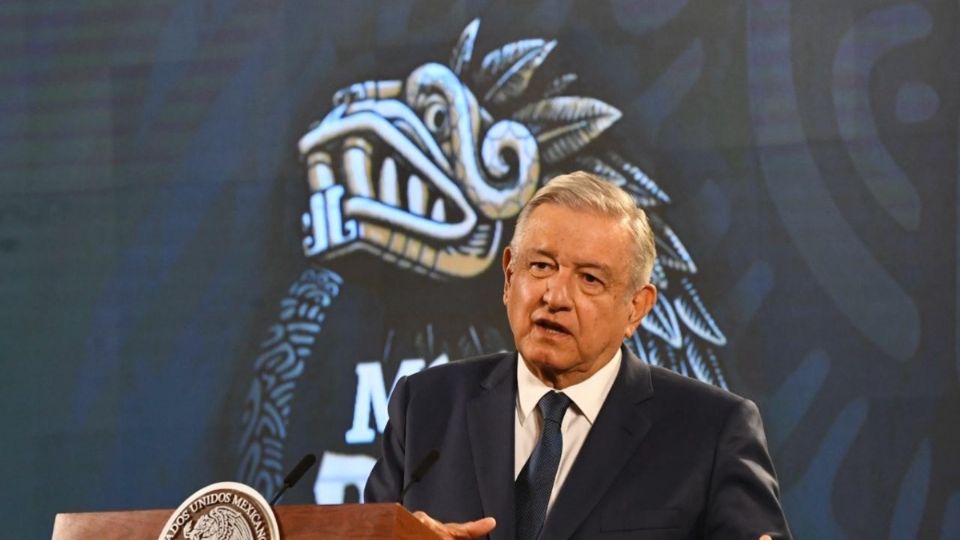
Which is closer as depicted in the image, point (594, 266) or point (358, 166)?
point (594, 266)

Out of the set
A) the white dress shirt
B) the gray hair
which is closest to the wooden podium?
the white dress shirt

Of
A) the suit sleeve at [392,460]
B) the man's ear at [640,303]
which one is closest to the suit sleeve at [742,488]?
the man's ear at [640,303]

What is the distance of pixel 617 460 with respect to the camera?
105 inches

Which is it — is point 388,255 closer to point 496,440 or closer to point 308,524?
point 496,440

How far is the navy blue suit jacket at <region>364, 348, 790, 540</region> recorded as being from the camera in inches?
103

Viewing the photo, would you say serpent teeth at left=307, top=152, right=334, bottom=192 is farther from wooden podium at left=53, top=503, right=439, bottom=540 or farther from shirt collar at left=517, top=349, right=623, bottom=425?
wooden podium at left=53, top=503, right=439, bottom=540

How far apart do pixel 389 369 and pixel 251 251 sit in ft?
1.91

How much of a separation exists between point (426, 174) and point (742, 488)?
2068 millimetres

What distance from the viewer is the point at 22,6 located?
4.92 m

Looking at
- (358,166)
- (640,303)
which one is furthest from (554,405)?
(358,166)

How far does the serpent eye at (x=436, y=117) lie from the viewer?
14.7ft

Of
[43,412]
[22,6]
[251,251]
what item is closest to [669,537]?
[251,251]

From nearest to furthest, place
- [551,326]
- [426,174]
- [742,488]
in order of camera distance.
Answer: [742,488] < [551,326] < [426,174]

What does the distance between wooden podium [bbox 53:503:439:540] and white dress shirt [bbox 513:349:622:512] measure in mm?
597
